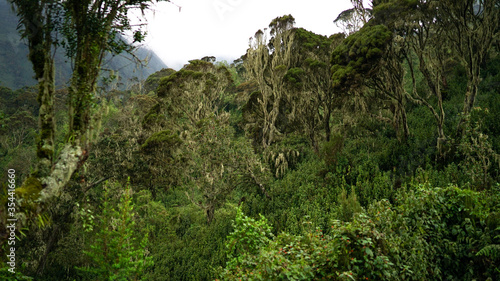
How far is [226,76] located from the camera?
2334 cm

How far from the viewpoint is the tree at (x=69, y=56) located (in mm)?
3076

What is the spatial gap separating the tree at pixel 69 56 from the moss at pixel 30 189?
26 millimetres

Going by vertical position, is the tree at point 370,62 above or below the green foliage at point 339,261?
above

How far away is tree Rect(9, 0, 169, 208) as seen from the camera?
121 inches

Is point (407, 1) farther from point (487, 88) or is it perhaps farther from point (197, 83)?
point (197, 83)

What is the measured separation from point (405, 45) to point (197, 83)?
1478 cm

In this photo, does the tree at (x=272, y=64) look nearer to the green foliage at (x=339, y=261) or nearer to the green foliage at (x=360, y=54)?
the green foliage at (x=360, y=54)

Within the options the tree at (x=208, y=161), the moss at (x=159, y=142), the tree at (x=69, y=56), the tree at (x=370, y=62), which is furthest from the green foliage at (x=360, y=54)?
the moss at (x=159, y=142)

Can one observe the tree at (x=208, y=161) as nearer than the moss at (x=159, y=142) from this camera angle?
Yes

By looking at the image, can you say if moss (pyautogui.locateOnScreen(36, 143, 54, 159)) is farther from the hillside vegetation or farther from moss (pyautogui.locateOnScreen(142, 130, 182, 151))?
moss (pyautogui.locateOnScreen(142, 130, 182, 151))

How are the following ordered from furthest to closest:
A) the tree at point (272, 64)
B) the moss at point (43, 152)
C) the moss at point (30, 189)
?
the tree at point (272, 64) → the moss at point (43, 152) → the moss at point (30, 189)

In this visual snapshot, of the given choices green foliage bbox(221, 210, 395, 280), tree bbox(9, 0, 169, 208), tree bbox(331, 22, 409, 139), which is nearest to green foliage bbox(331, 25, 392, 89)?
tree bbox(331, 22, 409, 139)

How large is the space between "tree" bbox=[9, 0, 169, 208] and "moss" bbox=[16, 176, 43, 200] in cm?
3

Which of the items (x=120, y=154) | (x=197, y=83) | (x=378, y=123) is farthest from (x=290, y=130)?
(x=120, y=154)
